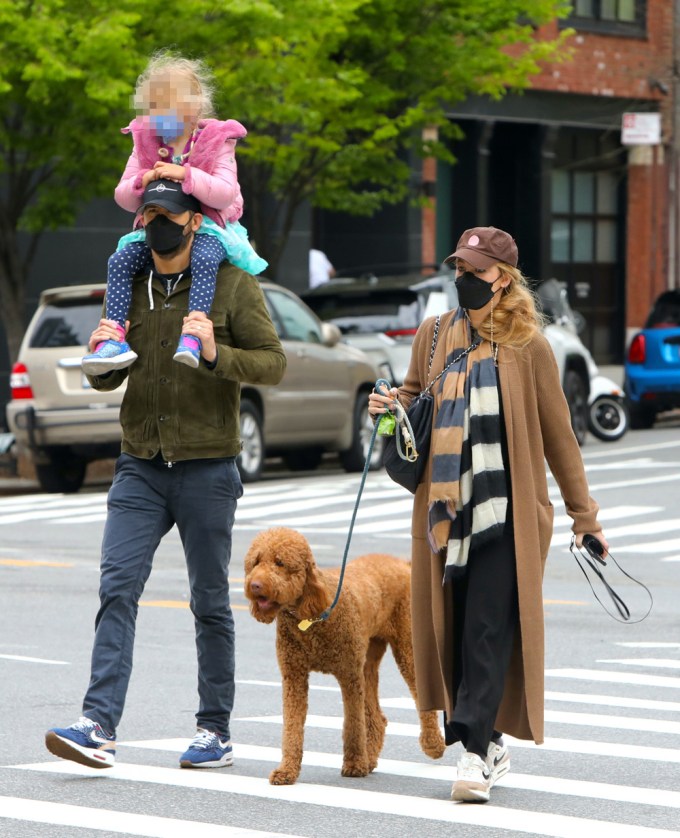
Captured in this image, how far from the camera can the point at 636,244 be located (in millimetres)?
38656

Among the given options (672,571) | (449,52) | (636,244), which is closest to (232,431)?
(672,571)

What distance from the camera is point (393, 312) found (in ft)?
68.1

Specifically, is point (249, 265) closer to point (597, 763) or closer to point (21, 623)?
point (597, 763)

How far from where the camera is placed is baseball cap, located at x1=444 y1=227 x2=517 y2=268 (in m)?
6.17

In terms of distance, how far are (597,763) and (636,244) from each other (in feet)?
107

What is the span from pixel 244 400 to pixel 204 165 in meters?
11.5

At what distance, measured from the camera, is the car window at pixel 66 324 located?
1738cm

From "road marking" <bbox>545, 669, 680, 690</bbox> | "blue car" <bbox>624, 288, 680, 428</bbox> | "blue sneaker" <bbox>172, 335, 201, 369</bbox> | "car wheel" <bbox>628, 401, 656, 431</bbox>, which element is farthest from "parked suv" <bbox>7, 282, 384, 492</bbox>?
"blue sneaker" <bbox>172, 335, 201, 369</bbox>

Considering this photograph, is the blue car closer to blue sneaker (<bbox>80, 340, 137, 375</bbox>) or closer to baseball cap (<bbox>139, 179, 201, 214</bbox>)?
baseball cap (<bbox>139, 179, 201, 214</bbox>)

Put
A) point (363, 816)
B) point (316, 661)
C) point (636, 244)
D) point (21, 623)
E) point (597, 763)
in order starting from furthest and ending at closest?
point (636, 244) → point (21, 623) → point (597, 763) → point (316, 661) → point (363, 816)

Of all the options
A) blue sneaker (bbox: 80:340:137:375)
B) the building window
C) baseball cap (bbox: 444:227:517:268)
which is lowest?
blue sneaker (bbox: 80:340:137:375)

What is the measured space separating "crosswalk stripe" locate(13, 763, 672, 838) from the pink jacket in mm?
1890

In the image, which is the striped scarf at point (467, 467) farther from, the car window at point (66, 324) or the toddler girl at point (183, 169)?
the car window at point (66, 324)

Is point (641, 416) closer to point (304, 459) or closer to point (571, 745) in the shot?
point (304, 459)
